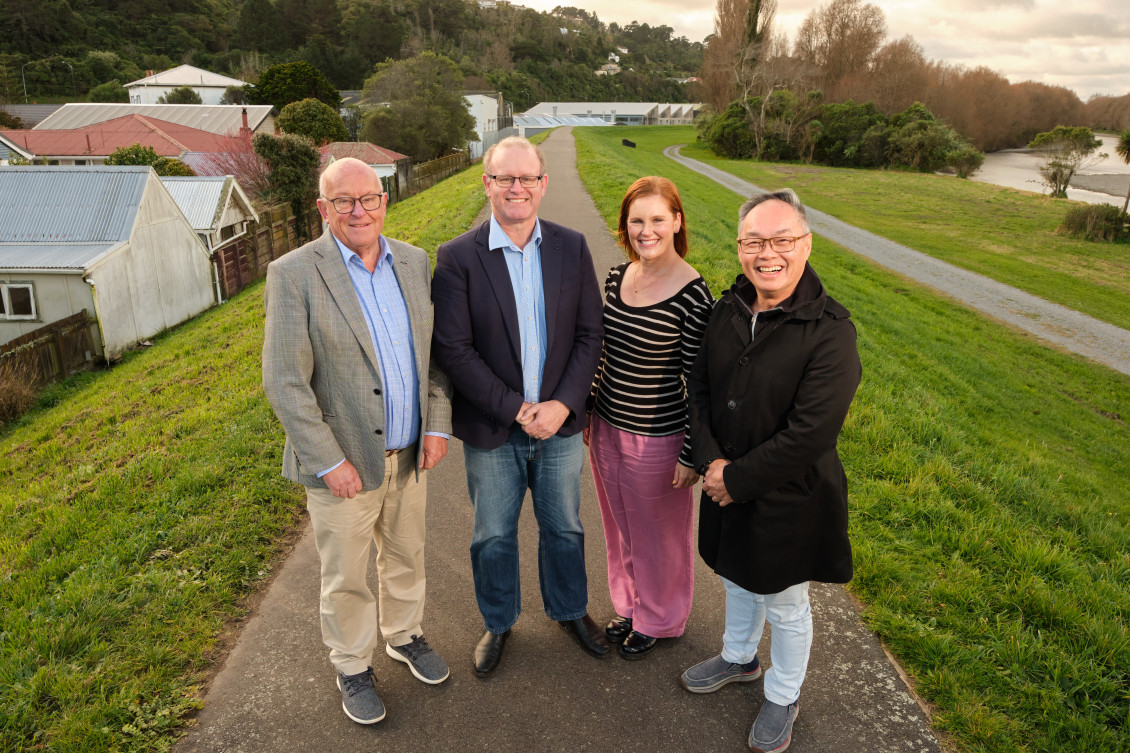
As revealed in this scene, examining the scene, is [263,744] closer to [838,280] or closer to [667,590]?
[667,590]

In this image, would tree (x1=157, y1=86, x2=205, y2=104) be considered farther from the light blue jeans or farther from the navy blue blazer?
the light blue jeans

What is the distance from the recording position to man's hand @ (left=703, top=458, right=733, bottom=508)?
2676 mm

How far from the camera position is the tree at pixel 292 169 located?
93.8ft

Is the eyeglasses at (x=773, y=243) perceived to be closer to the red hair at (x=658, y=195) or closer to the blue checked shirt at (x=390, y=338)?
the red hair at (x=658, y=195)

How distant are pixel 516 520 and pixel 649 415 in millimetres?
834

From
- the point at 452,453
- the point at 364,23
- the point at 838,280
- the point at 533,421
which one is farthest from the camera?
the point at 364,23

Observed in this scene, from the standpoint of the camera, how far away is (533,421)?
2.96 meters

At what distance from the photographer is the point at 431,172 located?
139 feet

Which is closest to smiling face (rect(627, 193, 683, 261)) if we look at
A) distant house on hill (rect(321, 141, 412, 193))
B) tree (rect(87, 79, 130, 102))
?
distant house on hill (rect(321, 141, 412, 193))

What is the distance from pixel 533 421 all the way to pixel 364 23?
10138cm

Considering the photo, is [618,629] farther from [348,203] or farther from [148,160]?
[148,160]

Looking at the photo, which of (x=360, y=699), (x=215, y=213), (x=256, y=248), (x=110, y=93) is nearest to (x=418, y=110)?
(x=256, y=248)

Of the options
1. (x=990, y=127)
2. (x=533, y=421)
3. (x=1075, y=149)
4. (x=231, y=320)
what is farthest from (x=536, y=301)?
(x=990, y=127)

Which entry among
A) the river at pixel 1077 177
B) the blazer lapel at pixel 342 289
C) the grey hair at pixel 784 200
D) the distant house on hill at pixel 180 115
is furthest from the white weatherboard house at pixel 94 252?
the river at pixel 1077 177
